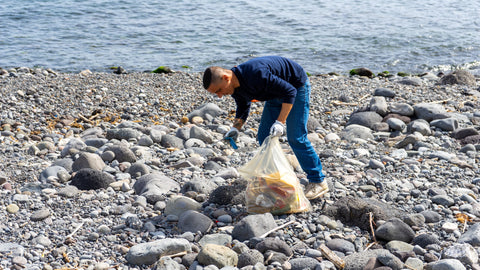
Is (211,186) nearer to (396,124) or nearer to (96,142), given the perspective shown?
(96,142)

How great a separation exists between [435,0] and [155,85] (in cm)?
1831

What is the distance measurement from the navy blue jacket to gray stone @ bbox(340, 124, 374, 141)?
2927 millimetres

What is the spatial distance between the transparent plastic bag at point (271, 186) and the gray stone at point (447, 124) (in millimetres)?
3722

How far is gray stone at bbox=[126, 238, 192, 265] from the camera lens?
12.2 feet

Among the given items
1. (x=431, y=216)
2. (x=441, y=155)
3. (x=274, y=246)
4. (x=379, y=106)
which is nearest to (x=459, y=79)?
(x=379, y=106)

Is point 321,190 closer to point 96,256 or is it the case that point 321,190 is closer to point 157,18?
point 96,256

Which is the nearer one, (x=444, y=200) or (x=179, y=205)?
(x=179, y=205)

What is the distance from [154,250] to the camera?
3744 mm

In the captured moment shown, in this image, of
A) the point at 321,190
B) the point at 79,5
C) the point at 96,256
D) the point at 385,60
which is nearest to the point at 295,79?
the point at 321,190

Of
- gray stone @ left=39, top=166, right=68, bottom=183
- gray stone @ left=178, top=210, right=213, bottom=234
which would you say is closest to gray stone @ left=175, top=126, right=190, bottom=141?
gray stone @ left=39, top=166, right=68, bottom=183

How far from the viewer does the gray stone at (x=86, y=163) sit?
562 cm

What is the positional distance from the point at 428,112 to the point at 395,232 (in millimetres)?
4242

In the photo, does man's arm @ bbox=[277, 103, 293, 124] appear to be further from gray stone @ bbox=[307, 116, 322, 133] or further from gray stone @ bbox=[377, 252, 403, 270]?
gray stone @ bbox=[307, 116, 322, 133]

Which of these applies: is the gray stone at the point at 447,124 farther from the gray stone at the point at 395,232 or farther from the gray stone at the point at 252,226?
the gray stone at the point at 252,226
